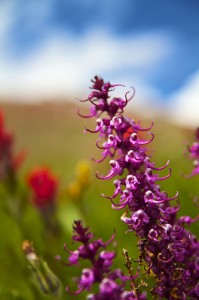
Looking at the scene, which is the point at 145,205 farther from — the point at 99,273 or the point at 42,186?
the point at 42,186

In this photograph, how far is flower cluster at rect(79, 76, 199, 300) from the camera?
0.95 metres

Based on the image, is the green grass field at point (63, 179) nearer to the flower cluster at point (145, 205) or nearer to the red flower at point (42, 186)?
the flower cluster at point (145, 205)

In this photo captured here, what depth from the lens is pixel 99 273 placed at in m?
0.96

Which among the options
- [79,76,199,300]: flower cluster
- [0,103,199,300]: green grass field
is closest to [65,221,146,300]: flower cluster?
[79,76,199,300]: flower cluster

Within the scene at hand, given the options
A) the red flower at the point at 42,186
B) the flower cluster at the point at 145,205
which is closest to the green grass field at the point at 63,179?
the flower cluster at the point at 145,205

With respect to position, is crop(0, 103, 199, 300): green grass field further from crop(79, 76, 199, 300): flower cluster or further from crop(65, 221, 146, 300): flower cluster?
crop(65, 221, 146, 300): flower cluster

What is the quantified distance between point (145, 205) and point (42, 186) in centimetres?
193

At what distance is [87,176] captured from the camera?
2.98m

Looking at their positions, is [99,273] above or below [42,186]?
below

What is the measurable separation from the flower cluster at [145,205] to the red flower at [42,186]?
1.79m

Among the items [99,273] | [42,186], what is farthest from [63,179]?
[99,273]

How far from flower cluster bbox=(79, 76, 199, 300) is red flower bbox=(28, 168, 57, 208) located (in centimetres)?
179

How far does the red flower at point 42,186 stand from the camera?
2.80 m

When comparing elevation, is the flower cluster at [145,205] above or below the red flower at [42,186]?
below
